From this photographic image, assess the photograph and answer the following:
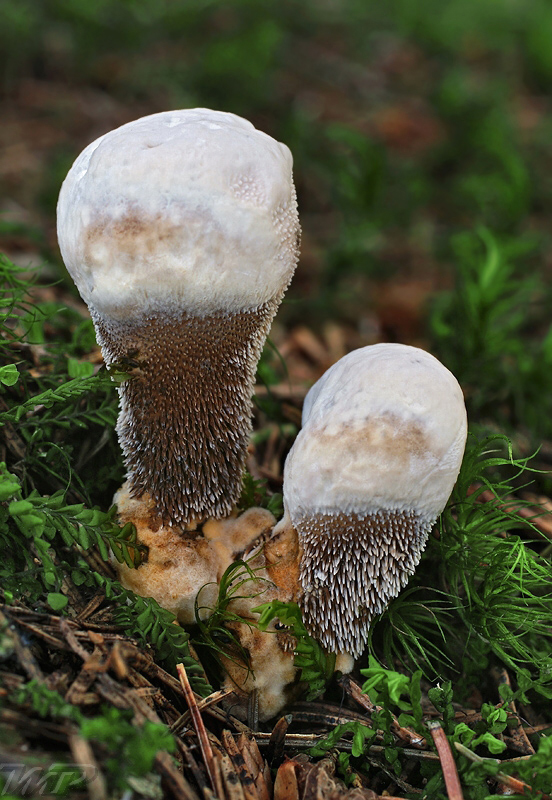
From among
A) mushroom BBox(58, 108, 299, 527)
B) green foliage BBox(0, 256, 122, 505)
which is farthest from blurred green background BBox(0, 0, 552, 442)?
mushroom BBox(58, 108, 299, 527)

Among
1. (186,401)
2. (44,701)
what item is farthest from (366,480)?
(44,701)

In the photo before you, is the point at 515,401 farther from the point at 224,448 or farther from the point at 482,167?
the point at 482,167

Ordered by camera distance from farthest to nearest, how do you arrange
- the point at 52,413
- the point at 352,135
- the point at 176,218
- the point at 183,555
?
the point at 352,135 → the point at 52,413 → the point at 183,555 → the point at 176,218

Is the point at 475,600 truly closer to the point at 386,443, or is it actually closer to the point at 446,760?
the point at 446,760

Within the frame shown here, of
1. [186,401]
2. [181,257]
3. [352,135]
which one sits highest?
[181,257]

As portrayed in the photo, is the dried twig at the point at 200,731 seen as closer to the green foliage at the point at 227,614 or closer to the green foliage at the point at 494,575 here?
the green foliage at the point at 227,614

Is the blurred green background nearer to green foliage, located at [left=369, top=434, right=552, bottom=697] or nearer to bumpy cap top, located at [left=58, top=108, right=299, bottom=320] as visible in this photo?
green foliage, located at [left=369, top=434, right=552, bottom=697]
